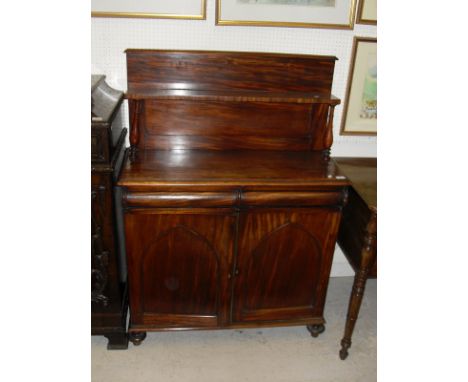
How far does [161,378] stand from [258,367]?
53 centimetres

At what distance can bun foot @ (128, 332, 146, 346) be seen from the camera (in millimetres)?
2340

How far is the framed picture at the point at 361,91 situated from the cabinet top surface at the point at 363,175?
0.61 feet

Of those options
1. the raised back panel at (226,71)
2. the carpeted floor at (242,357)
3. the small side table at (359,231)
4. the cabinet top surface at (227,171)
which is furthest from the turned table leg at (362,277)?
the raised back panel at (226,71)

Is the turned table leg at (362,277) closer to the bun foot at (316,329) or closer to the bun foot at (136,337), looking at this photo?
the bun foot at (316,329)

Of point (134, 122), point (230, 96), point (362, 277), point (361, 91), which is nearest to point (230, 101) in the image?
point (230, 96)

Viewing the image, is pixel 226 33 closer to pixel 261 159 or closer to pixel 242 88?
pixel 242 88

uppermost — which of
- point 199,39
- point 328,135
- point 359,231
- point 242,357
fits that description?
point 199,39

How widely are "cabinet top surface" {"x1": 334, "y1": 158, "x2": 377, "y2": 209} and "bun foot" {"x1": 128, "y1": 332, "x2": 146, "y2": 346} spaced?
1442 mm

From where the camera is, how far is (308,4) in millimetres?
2229

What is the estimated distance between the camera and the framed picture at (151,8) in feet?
6.96

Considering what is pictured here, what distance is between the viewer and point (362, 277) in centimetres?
208

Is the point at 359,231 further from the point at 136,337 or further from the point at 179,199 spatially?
the point at 136,337

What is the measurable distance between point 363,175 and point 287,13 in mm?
996
